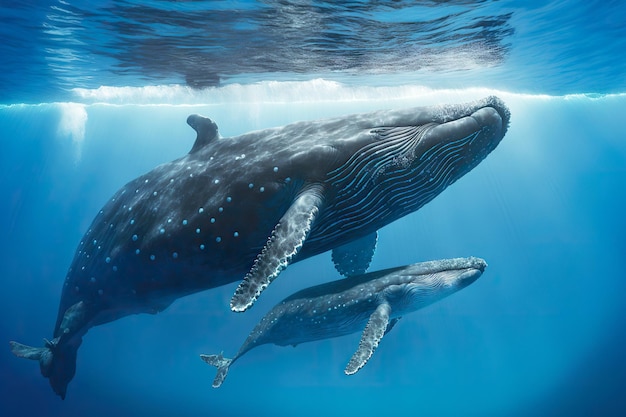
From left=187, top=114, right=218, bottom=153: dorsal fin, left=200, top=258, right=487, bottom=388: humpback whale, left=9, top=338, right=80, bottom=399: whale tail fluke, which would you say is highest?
left=187, top=114, right=218, bottom=153: dorsal fin

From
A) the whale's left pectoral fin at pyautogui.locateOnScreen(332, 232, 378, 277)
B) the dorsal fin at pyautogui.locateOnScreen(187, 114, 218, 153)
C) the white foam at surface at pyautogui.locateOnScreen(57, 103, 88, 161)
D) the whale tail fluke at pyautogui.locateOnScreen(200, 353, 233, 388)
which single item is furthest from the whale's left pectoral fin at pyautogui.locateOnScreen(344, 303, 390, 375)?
the white foam at surface at pyautogui.locateOnScreen(57, 103, 88, 161)

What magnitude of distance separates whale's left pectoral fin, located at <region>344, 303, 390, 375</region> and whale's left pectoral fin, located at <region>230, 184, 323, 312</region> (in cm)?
269

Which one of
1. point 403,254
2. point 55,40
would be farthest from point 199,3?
point 403,254

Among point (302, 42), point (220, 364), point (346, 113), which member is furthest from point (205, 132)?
point (346, 113)

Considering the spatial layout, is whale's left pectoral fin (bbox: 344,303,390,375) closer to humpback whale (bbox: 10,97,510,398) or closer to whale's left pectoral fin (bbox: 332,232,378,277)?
whale's left pectoral fin (bbox: 332,232,378,277)

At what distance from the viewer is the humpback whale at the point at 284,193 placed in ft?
20.2

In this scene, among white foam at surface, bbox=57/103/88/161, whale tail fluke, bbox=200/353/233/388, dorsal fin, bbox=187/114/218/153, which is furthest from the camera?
white foam at surface, bbox=57/103/88/161

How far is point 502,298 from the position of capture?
53500 mm

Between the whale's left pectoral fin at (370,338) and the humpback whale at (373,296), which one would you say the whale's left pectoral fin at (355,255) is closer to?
the humpback whale at (373,296)

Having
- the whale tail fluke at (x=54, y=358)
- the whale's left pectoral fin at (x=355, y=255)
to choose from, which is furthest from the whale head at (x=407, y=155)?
the whale tail fluke at (x=54, y=358)

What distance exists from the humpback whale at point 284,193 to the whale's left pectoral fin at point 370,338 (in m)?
2.11

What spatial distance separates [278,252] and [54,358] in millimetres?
7736

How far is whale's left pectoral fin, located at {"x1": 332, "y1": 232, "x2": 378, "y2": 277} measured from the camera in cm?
1003

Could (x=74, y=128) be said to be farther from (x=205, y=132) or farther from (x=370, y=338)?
(x=370, y=338)
